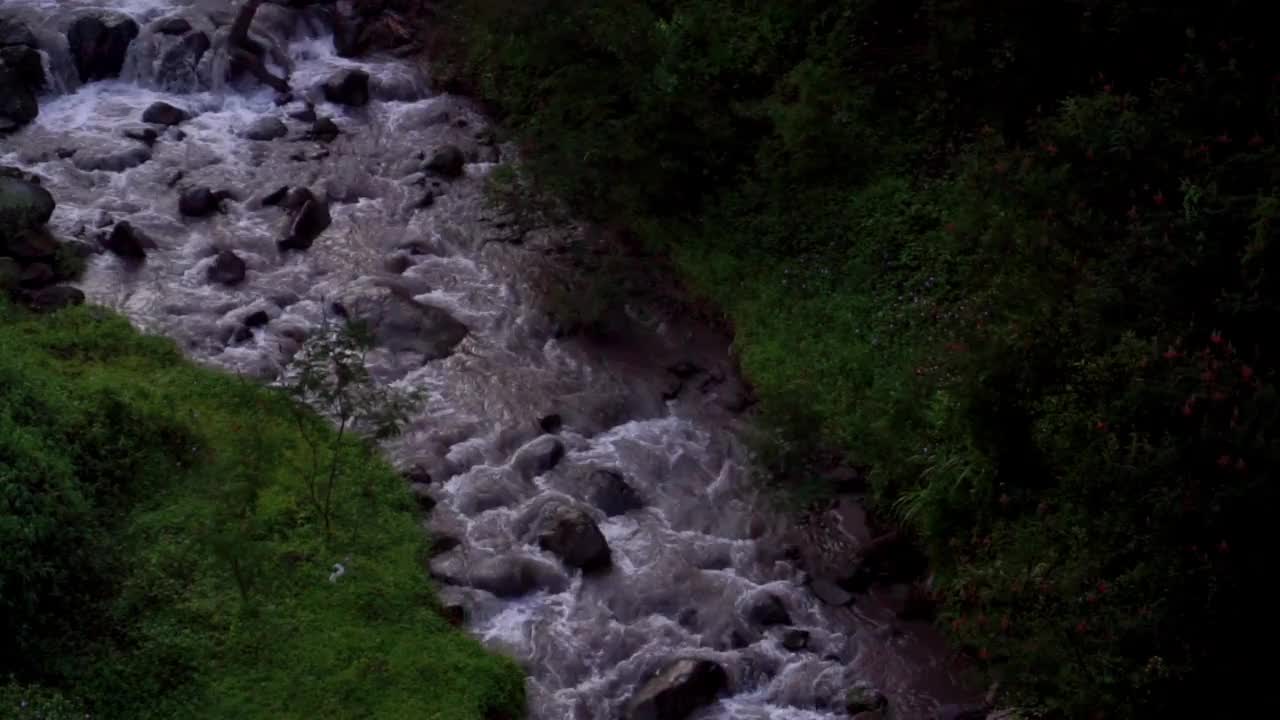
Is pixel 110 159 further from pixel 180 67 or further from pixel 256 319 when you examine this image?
pixel 256 319

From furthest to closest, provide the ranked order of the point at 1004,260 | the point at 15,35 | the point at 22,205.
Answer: the point at 15,35, the point at 22,205, the point at 1004,260

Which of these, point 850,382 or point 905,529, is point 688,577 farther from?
point 850,382

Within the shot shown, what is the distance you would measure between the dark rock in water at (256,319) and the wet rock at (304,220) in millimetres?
1868

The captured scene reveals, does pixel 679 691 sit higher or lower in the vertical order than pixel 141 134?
higher

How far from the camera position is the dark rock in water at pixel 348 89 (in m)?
21.1

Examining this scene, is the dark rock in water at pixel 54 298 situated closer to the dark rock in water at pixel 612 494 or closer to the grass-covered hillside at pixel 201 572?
the grass-covered hillside at pixel 201 572

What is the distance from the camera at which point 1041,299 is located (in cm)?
1102

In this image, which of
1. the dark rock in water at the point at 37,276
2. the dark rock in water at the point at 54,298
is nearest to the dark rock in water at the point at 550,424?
the dark rock in water at the point at 54,298

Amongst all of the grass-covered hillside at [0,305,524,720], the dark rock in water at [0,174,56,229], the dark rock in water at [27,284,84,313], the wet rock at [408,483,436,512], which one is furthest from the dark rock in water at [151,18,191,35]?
the wet rock at [408,483,436,512]

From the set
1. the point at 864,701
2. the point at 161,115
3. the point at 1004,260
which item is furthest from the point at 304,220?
the point at 864,701

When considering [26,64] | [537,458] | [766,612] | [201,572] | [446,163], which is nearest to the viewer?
[201,572]

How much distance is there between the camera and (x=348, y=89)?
2114cm

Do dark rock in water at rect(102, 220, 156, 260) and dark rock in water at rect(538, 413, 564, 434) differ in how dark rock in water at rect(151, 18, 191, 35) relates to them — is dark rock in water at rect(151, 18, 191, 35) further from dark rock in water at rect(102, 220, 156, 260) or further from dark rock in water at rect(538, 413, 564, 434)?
dark rock in water at rect(538, 413, 564, 434)

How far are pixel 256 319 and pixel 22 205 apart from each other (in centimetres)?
369
